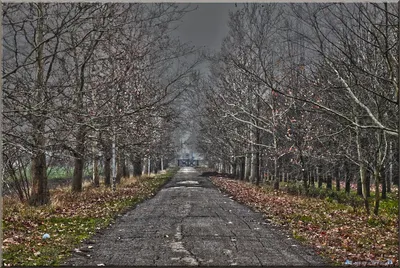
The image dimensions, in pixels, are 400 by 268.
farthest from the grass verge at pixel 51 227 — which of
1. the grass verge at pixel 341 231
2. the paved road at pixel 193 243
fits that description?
the grass verge at pixel 341 231

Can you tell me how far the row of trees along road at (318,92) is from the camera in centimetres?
1116

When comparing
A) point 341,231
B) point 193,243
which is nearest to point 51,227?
point 193,243

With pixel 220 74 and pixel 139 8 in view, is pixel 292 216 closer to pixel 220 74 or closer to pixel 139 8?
pixel 139 8

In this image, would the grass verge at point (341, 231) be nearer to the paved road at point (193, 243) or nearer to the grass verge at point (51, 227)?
the paved road at point (193, 243)

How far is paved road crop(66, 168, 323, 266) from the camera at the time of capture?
7823 mm

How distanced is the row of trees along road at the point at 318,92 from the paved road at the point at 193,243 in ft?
9.34

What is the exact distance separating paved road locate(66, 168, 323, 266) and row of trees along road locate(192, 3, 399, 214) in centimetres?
285

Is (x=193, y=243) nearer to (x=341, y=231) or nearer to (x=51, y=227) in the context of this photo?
(x=341, y=231)

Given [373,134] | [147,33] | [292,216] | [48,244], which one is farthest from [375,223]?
[147,33]

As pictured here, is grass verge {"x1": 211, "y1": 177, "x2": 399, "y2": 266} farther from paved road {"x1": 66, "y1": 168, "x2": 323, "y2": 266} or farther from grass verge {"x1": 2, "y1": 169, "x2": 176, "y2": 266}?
grass verge {"x1": 2, "y1": 169, "x2": 176, "y2": 266}

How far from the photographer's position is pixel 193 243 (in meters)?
9.30

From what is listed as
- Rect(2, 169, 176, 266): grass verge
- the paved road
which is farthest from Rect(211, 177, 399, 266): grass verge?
Rect(2, 169, 176, 266): grass verge

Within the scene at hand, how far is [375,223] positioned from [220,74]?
2068 cm

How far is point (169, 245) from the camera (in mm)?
9102
